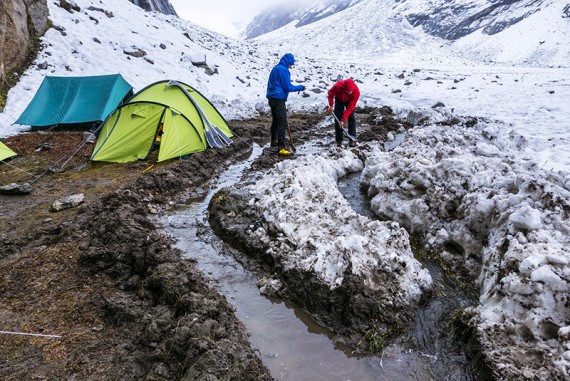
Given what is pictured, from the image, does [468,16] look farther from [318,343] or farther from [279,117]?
[318,343]

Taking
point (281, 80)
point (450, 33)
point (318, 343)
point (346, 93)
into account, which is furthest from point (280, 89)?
point (450, 33)

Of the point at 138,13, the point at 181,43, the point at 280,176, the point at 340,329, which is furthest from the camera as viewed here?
the point at 138,13

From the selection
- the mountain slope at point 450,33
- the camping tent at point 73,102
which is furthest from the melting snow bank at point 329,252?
the mountain slope at point 450,33

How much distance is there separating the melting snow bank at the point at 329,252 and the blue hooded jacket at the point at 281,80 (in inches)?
161

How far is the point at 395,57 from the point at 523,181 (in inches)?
2593

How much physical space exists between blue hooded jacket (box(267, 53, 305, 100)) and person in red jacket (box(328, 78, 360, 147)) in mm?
1567

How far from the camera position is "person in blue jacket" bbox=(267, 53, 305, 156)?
10.0 meters

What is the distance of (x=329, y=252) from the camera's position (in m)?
4.63

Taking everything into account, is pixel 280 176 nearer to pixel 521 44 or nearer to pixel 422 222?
pixel 422 222

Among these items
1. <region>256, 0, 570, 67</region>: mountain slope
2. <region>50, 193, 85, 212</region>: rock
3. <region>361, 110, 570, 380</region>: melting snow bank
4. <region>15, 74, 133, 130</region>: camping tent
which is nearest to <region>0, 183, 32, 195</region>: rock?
<region>50, 193, 85, 212</region>: rock

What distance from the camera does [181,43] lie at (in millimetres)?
24375

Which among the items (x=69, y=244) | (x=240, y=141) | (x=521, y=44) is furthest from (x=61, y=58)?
(x=521, y=44)

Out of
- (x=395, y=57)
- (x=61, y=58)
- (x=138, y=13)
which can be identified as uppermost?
(x=138, y=13)

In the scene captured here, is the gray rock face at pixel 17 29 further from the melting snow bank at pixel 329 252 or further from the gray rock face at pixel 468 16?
the gray rock face at pixel 468 16
